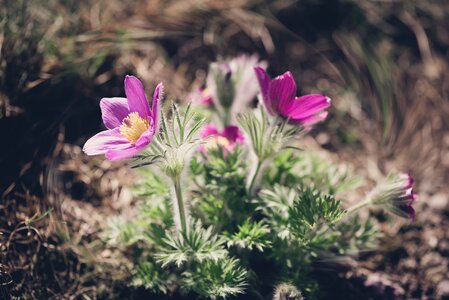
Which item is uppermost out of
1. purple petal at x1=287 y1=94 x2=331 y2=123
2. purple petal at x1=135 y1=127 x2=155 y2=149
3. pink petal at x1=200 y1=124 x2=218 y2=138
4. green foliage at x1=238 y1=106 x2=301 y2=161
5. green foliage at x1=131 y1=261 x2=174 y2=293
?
purple petal at x1=135 y1=127 x2=155 y2=149

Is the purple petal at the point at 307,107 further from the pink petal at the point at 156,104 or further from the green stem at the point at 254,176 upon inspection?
the pink petal at the point at 156,104

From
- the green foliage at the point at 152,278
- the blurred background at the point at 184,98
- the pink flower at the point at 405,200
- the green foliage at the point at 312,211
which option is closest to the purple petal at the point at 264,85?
the green foliage at the point at 312,211

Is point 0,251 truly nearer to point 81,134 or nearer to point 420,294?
point 81,134

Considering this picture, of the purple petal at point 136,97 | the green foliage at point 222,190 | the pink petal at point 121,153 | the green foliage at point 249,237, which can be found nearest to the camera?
the pink petal at point 121,153

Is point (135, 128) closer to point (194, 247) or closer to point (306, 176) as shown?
point (194, 247)

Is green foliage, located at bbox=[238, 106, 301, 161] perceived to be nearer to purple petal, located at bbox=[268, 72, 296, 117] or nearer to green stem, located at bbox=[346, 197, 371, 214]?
purple petal, located at bbox=[268, 72, 296, 117]

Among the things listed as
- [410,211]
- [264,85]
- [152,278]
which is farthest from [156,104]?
[410,211]

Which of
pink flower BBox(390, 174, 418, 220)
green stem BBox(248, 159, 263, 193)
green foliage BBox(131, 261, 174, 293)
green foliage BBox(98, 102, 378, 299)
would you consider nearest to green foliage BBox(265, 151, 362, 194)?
green foliage BBox(98, 102, 378, 299)

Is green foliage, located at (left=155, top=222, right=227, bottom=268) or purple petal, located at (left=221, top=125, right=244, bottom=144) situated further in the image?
purple petal, located at (left=221, top=125, right=244, bottom=144)
